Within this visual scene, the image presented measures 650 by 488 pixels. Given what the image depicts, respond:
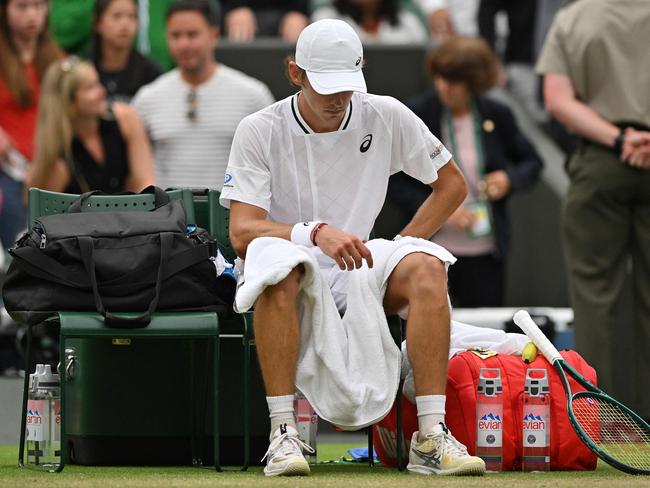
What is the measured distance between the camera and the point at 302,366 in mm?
5551

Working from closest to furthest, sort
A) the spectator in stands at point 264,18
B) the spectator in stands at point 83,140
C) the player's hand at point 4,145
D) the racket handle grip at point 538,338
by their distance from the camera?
the racket handle grip at point 538,338 → the spectator in stands at point 83,140 → the player's hand at point 4,145 → the spectator in stands at point 264,18

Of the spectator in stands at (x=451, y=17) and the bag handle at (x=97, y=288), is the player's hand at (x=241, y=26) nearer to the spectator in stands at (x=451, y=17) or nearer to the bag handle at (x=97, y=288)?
the spectator in stands at (x=451, y=17)

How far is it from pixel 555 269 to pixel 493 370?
480 centimetres

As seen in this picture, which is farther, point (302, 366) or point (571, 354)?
point (571, 354)

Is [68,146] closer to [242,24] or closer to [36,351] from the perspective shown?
[36,351]

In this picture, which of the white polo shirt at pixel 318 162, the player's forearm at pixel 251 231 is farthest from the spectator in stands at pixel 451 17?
the player's forearm at pixel 251 231

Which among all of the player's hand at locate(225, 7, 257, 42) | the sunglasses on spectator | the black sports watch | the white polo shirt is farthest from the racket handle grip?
the player's hand at locate(225, 7, 257, 42)

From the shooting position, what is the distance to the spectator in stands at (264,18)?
10.7m

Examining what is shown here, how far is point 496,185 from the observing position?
909cm

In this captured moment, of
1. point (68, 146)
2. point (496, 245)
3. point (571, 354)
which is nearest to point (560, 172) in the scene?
point (496, 245)

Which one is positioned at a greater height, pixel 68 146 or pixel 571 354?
pixel 68 146

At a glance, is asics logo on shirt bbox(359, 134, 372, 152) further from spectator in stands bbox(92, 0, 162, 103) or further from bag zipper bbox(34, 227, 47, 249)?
spectator in stands bbox(92, 0, 162, 103)

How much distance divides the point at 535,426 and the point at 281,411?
0.97 metres

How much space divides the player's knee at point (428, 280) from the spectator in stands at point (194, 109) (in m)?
3.60
